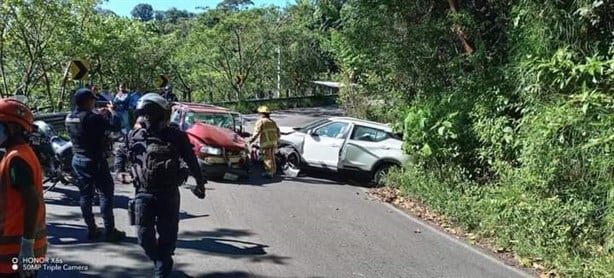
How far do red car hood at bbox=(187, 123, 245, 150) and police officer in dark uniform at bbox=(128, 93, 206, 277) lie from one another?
6480mm

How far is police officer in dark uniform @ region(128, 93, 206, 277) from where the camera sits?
5.09m

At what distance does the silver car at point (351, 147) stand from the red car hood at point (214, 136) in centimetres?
196

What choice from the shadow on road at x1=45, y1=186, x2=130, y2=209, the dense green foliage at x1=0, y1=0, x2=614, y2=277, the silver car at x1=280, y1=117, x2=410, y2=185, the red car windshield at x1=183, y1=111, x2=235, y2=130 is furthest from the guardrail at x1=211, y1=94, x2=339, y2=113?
the shadow on road at x1=45, y1=186, x2=130, y2=209

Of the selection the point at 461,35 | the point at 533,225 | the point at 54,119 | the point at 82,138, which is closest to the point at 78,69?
the point at 54,119

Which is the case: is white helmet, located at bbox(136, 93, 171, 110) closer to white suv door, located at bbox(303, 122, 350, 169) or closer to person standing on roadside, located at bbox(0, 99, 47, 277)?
person standing on roadside, located at bbox(0, 99, 47, 277)

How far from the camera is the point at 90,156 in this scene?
259 inches

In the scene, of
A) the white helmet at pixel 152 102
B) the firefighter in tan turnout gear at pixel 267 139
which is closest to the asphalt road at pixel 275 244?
the white helmet at pixel 152 102

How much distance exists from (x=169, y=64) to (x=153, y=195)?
31799 millimetres

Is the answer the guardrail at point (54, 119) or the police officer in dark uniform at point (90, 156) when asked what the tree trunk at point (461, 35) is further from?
the guardrail at point (54, 119)

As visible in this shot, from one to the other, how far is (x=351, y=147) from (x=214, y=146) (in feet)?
10.7

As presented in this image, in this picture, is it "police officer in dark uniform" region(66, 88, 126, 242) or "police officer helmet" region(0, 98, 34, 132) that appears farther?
"police officer in dark uniform" region(66, 88, 126, 242)

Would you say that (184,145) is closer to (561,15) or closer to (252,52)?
(561,15)

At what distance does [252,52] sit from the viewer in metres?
36.8

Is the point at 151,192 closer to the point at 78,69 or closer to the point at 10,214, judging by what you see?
the point at 10,214
